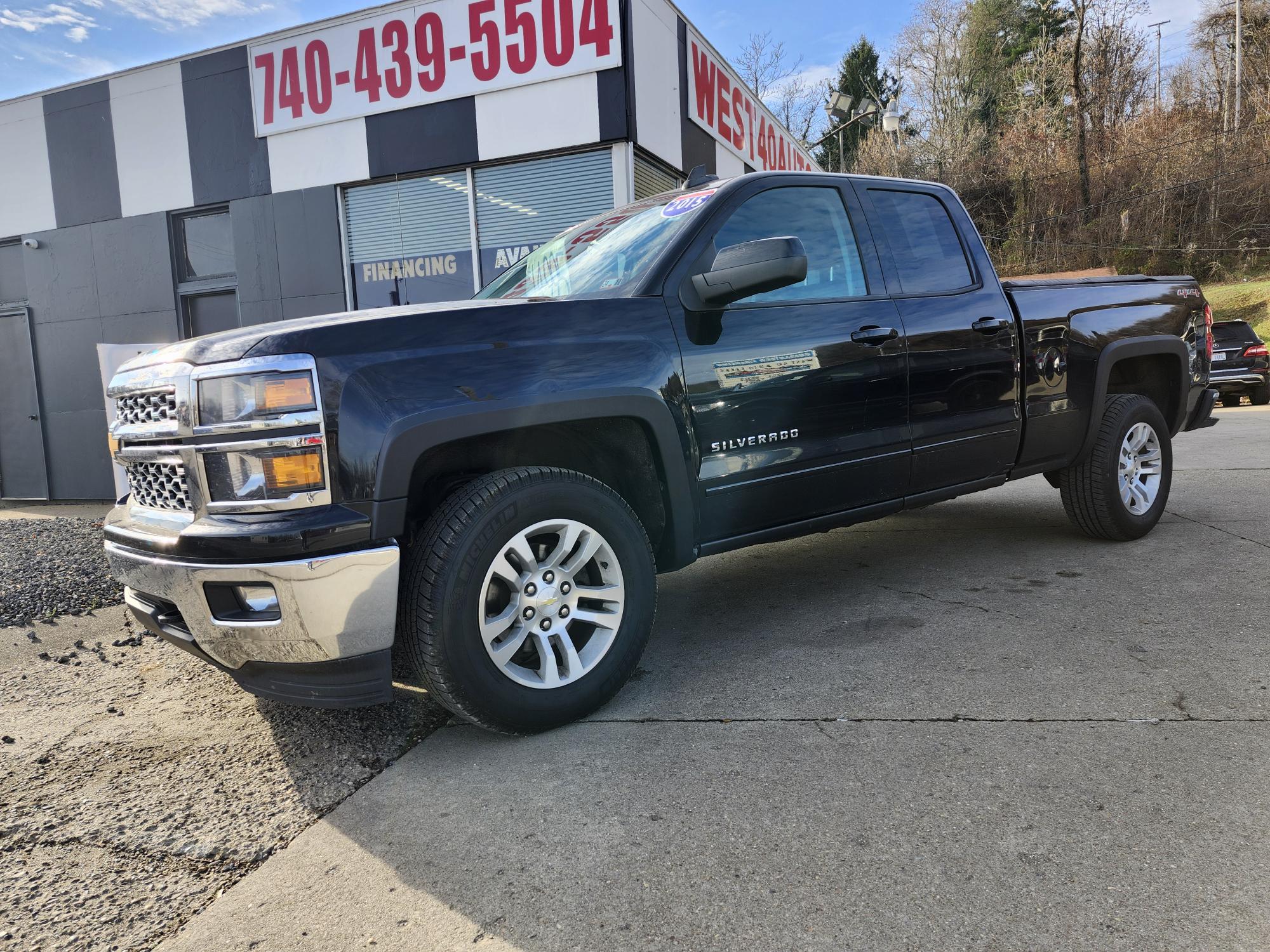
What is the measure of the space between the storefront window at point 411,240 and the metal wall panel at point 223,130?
3.91 feet

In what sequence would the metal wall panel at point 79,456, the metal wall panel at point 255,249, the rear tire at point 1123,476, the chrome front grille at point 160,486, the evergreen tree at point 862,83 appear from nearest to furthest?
1. the chrome front grille at point 160,486
2. the rear tire at point 1123,476
3. the metal wall panel at point 255,249
4. the metal wall panel at point 79,456
5. the evergreen tree at point 862,83

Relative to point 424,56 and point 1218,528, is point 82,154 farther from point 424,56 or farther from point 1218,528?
point 1218,528

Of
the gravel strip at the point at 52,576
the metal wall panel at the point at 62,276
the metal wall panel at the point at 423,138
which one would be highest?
the metal wall panel at the point at 423,138

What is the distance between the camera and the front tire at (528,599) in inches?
100

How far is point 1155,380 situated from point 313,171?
8.12 m

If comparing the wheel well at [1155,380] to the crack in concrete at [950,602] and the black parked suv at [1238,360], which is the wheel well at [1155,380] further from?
the black parked suv at [1238,360]

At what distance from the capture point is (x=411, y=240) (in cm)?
898

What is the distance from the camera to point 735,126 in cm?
1119

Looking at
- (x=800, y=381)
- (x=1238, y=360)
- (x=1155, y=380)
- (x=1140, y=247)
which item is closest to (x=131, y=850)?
(x=800, y=381)

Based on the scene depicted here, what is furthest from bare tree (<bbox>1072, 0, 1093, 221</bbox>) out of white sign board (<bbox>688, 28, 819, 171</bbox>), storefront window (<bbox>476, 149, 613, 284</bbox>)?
storefront window (<bbox>476, 149, 613, 284</bbox>)

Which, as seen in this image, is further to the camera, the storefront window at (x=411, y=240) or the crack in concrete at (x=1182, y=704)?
the storefront window at (x=411, y=240)

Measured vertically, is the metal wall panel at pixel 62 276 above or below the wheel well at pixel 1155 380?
above

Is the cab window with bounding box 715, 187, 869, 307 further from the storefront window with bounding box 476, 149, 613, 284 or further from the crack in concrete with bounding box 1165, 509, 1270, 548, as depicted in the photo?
the storefront window with bounding box 476, 149, 613, 284

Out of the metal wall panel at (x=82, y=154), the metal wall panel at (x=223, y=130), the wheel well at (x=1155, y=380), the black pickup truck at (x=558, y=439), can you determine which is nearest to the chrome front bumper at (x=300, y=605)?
the black pickup truck at (x=558, y=439)
